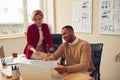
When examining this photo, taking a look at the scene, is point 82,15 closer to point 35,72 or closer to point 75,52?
point 75,52

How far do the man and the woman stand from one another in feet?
1.33

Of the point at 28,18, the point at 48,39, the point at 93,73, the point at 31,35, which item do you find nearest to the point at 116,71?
the point at 93,73

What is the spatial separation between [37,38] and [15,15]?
2.13 m

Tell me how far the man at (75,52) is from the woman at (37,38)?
40 centimetres

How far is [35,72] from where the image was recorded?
57.2 inches

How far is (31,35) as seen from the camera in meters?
2.74

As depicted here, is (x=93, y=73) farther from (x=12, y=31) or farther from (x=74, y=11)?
(x=12, y=31)

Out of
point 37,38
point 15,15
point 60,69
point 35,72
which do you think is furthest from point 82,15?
point 35,72

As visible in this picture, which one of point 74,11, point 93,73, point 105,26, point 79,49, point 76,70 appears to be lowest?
point 93,73

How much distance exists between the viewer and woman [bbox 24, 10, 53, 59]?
2617 millimetres

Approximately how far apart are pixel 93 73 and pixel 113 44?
46.1 inches

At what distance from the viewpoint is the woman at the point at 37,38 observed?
A: 262cm

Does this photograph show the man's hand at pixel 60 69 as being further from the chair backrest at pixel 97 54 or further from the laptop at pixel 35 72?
the chair backrest at pixel 97 54

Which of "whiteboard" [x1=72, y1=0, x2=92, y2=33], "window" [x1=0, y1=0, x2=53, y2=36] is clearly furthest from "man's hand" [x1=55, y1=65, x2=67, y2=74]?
"window" [x1=0, y1=0, x2=53, y2=36]
